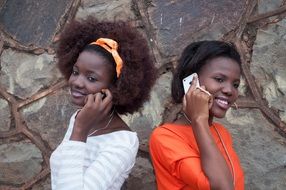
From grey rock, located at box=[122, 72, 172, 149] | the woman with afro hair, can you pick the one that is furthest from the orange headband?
grey rock, located at box=[122, 72, 172, 149]

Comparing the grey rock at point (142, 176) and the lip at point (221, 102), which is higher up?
the lip at point (221, 102)

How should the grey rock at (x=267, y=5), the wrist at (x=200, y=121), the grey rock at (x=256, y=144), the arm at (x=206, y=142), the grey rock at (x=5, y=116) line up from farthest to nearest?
1. the grey rock at (x=5, y=116)
2. the grey rock at (x=267, y=5)
3. the grey rock at (x=256, y=144)
4. the wrist at (x=200, y=121)
5. the arm at (x=206, y=142)

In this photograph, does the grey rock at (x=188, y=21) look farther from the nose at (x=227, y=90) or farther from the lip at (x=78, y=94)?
the lip at (x=78, y=94)

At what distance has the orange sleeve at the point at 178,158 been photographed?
6.91ft

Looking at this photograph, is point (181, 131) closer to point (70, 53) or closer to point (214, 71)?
point (214, 71)

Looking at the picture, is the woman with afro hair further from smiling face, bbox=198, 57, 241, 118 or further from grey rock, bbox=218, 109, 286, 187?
grey rock, bbox=218, 109, 286, 187

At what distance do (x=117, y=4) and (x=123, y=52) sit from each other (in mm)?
1299

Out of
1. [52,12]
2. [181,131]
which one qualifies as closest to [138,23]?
[52,12]

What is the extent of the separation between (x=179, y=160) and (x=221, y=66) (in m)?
0.47

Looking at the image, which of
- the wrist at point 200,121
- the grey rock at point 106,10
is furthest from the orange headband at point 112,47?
the grey rock at point 106,10

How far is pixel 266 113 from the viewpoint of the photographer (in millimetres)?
3227

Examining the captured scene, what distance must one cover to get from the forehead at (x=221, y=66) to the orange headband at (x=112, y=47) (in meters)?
0.36

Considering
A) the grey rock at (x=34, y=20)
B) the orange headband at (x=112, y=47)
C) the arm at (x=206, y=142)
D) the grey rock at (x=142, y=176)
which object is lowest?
the grey rock at (x=142, y=176)

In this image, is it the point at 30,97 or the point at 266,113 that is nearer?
the point at 266,113
